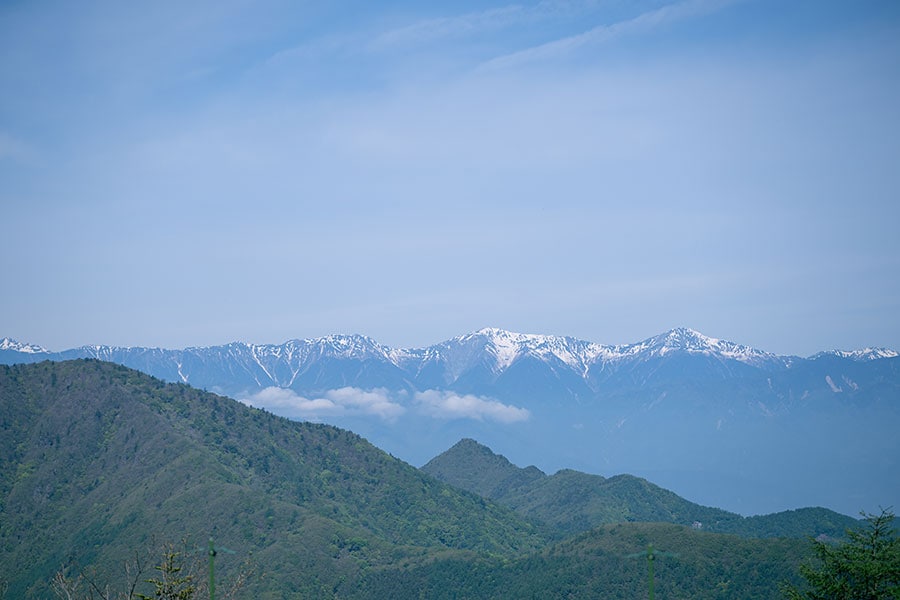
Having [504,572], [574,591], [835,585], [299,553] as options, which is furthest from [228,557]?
[835,585]

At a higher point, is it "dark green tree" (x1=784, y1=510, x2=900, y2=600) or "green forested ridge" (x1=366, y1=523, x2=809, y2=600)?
"dark green tree" (x1=784, y1=510, x2=900, y2=600)

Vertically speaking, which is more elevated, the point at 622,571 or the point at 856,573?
the point at 856,573

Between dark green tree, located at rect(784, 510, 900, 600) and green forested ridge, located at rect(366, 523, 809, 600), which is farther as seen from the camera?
green forested ridge, located at rect(366, 523, 809, 600)

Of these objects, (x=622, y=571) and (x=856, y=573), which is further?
(x=622, y=571)

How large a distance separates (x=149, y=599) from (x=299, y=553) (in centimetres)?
13913

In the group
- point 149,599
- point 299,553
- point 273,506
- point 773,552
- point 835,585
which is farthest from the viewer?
point 273,506

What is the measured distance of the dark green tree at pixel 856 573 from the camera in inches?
2459

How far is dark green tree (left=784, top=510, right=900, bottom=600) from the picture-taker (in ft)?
205

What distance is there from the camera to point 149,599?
47.2 m

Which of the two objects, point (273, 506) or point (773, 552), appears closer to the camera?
point (773, 552)

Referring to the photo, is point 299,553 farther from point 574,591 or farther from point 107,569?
point 574,591

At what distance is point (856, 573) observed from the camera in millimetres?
63562

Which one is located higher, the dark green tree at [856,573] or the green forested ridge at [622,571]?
the dark green tree at [856,573]

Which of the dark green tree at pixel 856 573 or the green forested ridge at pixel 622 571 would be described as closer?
the dark green tree at pixel 856 573
